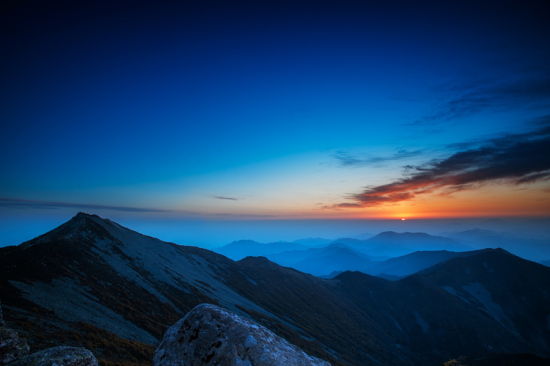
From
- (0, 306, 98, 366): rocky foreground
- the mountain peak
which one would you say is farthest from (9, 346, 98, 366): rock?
the mountain peak

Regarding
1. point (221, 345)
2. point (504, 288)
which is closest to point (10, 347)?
point (221, 345)

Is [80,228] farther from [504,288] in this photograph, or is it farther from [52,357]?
[504,288]

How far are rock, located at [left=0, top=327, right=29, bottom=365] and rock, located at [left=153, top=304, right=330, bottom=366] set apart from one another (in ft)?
33.0

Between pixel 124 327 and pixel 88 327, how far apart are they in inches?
336

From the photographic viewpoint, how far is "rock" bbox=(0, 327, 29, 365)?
1105cm

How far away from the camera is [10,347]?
11453 millimetres

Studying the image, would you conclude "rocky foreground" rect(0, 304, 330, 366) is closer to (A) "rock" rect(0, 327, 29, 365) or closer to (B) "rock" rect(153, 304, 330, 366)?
(B) "rock" rect(153, 304, 330, 366)

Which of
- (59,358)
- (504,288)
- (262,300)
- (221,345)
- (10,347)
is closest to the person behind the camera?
(221,345)

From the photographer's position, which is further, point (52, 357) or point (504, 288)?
point (504, 288)

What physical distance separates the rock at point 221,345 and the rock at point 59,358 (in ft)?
13.7

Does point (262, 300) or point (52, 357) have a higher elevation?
point (52, 357)

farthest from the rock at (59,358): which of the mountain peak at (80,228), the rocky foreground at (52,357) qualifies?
the mountain peak at (80,228)

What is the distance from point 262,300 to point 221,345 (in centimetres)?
10001

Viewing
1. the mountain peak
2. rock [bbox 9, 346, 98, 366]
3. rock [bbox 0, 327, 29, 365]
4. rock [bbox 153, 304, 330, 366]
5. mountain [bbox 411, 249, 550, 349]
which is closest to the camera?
rock [bbox 153, 304, 330, 366]
